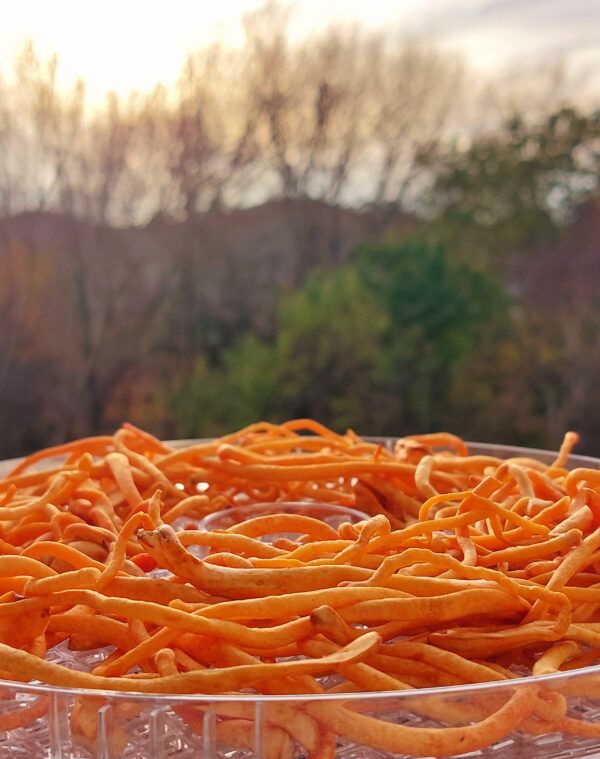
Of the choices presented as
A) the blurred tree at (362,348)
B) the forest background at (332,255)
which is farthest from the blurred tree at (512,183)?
the blurred tree at (362,348)

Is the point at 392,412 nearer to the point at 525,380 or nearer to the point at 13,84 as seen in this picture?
the point at 525,380

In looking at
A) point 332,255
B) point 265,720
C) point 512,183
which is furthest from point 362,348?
point 265,720

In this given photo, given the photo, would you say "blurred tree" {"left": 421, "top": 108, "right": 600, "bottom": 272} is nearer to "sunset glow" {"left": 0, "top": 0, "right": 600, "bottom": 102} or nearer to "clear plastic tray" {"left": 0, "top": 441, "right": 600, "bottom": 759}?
"sunset glow" {"left": 0, "top": 0, "right": 600, "bottom": 102}

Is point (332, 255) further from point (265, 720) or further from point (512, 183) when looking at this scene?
point (265, 720)

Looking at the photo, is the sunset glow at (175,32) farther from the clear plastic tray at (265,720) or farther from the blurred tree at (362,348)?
the clear plastic tray at (265,720)

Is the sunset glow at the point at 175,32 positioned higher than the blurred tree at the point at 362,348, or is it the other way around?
the sunset glow at the point at 175,32

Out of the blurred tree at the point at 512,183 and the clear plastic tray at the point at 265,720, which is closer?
the clear plastic tray at the point at 265,720

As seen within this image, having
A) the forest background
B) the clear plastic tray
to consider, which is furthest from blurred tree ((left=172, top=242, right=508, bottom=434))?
the clear plastic tray

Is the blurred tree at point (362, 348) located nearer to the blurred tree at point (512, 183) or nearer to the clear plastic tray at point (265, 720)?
the blurred tree at point (512, 183)
